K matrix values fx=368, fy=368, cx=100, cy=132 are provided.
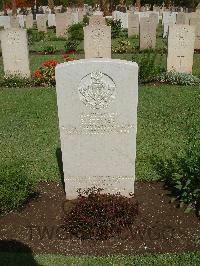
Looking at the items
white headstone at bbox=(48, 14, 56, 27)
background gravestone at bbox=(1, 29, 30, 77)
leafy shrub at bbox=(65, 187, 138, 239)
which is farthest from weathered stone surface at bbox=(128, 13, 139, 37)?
leafy shrub at bbox=(65, 187, 138, 239)

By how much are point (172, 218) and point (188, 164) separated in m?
0.71

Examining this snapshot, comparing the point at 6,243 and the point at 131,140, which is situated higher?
the point at 131,140

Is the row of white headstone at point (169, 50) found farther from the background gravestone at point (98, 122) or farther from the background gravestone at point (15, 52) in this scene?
the background gravestone at point (98, 122)

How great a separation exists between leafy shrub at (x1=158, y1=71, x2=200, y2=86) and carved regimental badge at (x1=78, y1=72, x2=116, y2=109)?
7491 mm

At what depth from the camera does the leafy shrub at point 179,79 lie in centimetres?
1135

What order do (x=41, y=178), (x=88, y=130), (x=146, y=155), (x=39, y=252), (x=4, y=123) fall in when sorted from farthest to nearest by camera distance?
(x=4, y=123), (x=146, y=155), (x=41, y=178), (x=88, y=130), (x=39, y=252)

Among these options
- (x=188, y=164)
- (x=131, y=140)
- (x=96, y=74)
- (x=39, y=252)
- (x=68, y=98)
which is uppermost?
(x=96, y=74)

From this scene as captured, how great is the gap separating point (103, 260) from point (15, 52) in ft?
32.4

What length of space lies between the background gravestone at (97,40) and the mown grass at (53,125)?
10.7ft

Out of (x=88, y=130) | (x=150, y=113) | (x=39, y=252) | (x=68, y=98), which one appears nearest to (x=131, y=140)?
(x=88, y=130)

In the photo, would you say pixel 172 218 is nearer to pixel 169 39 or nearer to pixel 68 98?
pixel 68 98

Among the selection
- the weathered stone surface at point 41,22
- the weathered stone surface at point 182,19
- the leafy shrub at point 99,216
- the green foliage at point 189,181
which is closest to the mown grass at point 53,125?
the green foliage at point 189,181

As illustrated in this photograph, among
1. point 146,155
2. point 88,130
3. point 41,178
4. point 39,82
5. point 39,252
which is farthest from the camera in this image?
point 39,82

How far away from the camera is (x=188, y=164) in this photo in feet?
15.5
